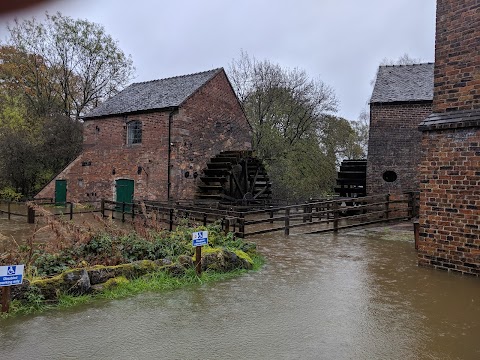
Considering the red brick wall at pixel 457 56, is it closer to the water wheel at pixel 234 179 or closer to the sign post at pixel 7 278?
the sign post at pixel 7 278

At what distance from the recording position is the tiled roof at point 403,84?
14.4 m

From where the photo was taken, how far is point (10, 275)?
4195 mm

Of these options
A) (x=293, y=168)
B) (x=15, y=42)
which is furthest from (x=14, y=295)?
(x=15, y=42)

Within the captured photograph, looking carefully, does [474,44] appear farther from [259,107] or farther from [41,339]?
[259,107]

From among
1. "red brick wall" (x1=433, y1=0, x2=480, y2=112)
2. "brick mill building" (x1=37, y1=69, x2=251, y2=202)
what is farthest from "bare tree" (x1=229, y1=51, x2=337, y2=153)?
"red brick wall" (x1=433, y1=0, x2=480, y2=112)

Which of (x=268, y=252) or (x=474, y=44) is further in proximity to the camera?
(x=268, y=252)

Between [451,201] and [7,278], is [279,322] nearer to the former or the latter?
[7,278]

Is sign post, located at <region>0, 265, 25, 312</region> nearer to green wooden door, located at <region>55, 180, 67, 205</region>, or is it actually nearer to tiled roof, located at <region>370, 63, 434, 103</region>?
tiled roof, located at <region>370, 63, 434, 103</region>

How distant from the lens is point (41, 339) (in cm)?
373

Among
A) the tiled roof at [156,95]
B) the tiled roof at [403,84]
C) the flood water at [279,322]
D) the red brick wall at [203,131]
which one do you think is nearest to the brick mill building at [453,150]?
the flood water at [279,322]

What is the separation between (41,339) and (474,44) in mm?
7453

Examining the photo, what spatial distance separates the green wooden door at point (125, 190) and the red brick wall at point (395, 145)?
33.7ft

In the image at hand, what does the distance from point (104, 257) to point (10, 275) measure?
1.85 metres

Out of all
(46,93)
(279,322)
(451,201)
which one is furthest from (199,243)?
(46,93)
